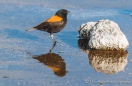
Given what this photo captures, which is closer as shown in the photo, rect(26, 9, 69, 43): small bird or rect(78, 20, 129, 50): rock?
rect(78, 20, 129, 50): rock

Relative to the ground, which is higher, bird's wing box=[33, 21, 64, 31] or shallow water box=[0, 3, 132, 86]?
bird's wing box=[33, 21, 64, 31]

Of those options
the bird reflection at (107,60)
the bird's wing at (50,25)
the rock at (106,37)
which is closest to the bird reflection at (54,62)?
the bird reflection at (107,60)

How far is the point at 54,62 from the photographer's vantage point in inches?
345

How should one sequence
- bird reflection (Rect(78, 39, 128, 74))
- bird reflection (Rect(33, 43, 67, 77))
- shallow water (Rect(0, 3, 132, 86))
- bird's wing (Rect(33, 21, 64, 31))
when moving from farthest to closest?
bird's wing (Rect(33, 21, 64, 31)) → bird reflection (Rect(78, 39, 128, 74)) → bird reflection (Rect(33, 43, 67, 77)) → shallow water (Rect(0, 3, 132, 86))

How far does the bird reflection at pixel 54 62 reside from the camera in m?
8.21

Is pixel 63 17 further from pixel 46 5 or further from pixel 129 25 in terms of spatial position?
pixel 46 5

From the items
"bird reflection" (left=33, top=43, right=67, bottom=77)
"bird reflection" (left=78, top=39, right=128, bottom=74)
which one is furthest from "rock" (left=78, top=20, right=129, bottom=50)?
"bird reflection" (left=33, top=43, right=67, bottom=77)

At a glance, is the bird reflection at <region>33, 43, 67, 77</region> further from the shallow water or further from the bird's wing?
the bird's wing

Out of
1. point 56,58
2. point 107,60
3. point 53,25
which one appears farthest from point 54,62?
point 53,25

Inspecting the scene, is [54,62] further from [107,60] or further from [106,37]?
[106,37]

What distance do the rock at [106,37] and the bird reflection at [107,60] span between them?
0.11m

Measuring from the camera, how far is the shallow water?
7.71 metres

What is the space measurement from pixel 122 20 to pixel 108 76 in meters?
4.39

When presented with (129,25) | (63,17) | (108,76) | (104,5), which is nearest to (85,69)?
(108,76)
